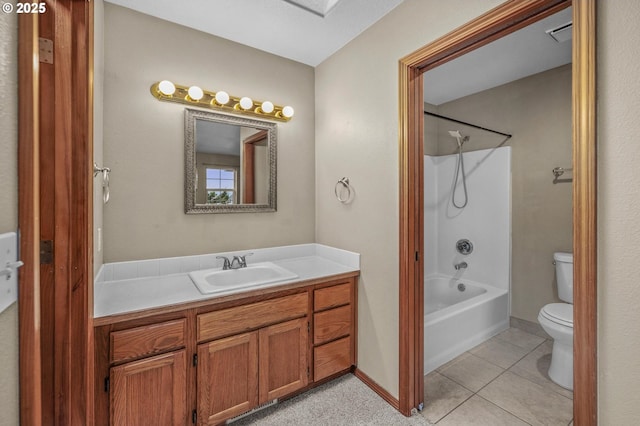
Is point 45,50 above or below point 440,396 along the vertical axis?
above

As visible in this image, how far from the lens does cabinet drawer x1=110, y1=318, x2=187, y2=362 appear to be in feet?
4.41

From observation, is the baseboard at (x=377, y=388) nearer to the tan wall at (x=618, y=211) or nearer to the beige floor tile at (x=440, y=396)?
the beige floor tile at (x=440, y=396)

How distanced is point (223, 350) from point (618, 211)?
1842 millimetres

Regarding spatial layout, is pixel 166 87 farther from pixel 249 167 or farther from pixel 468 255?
pixel 468 255

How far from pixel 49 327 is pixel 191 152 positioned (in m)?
1.36

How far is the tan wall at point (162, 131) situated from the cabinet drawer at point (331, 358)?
0.91 meters

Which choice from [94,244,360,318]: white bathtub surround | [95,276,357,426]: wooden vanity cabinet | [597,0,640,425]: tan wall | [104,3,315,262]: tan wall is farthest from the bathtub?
[104,3,315,262]: tan wall

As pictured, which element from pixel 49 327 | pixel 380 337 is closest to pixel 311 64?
pixel 380 337

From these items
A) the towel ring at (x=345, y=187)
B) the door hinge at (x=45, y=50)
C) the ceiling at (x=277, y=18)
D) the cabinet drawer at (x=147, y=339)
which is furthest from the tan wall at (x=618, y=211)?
the door hinge at (x=45, y=50)

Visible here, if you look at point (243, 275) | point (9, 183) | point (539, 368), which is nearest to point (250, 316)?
point (243, 275)

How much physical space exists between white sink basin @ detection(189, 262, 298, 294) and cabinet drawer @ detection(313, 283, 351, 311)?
9.0 inches

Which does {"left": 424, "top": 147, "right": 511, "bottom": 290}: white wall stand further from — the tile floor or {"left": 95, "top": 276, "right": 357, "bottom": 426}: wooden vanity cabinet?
{"left": 95, "top": 276, "right": 357, "bottom": 426}: wooden vanity cabinet

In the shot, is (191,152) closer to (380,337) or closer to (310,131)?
(310,131)

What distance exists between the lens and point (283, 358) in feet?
5.92
